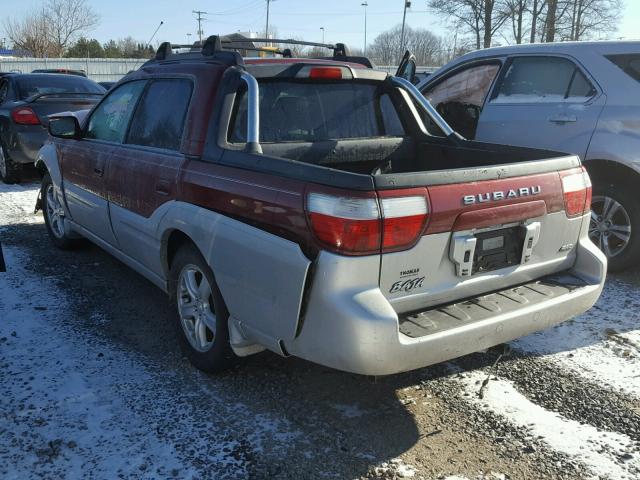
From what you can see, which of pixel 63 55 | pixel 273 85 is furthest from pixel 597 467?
pixel 63 55

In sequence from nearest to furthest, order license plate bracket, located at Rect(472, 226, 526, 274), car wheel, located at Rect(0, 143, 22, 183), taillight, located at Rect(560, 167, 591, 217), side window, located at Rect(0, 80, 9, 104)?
license plate bracket, located at Rect(472, 226, 526, 274) → taillight, located at Rect(560, 167, 591, 217) → car wheel, located at Rect(0, 143, 22, 183) → side window, located at Rect(0, 80, 9, 104)

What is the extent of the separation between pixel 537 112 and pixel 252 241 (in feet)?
12.0

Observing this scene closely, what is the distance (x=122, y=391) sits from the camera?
324cm

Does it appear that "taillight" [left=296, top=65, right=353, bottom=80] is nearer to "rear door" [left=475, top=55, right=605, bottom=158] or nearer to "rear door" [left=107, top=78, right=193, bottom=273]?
"rear door" [left=107, top=78, right=193, bottom=273]

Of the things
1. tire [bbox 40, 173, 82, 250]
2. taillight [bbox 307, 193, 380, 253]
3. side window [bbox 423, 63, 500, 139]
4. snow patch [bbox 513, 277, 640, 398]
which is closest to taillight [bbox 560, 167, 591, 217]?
snow patch [bbox 513, 277, 640, 398]

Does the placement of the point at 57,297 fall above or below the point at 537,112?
below

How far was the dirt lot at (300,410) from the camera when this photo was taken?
8.73 feet

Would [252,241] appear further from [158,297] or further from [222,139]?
[158,297]

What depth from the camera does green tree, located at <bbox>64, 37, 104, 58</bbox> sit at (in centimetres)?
6316

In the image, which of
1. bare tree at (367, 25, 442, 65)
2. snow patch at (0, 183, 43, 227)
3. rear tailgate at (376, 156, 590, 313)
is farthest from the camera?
bare tree at (367, 25, 442, 65)

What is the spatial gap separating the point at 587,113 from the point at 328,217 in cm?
350

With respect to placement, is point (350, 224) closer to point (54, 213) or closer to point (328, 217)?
point (328, 217)

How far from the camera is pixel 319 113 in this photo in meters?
3.85

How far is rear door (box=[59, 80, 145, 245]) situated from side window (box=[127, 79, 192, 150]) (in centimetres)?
16
